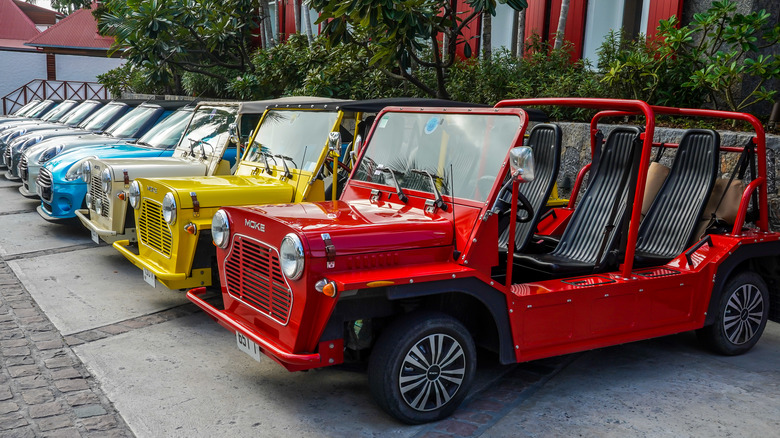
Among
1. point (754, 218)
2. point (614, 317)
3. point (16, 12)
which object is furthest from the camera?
point (16, 12)

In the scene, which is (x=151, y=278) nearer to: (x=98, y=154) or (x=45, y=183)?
(x=98, y=154)

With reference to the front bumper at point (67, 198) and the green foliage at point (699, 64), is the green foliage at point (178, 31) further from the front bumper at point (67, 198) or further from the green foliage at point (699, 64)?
the green foliage at point (699, 64)

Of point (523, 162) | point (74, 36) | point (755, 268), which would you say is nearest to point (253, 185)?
point (523, 162)

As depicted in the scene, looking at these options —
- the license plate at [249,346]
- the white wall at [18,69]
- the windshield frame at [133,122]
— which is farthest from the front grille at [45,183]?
the white wall at [18,69]

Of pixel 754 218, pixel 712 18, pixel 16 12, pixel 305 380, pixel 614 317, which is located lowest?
pixel 305 380

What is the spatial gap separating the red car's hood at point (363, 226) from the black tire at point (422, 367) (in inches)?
17.7

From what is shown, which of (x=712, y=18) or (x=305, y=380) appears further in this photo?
(x=712, y=18)

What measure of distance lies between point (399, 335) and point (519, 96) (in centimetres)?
686

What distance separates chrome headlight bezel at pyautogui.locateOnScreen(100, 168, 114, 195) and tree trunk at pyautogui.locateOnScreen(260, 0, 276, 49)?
33.8 feet

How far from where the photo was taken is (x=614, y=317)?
4754 millimetres

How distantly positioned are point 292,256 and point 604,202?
9.00 feet

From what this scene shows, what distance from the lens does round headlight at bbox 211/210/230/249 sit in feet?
15.1

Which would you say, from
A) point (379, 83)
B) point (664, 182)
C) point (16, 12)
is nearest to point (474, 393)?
point (664, 182)

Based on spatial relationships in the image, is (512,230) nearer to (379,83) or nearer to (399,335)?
(399,335)
